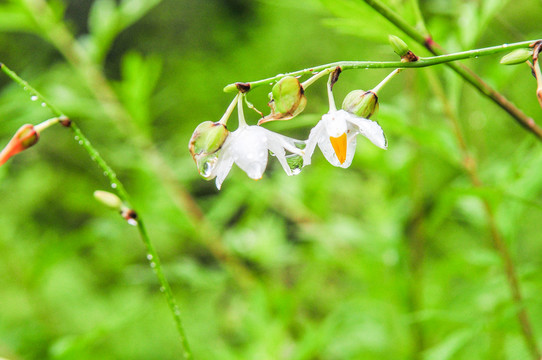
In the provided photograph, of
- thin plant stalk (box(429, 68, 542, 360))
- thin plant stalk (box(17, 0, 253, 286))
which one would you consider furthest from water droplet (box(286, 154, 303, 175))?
thin plant stalk (box(17, 0, 253, 286))

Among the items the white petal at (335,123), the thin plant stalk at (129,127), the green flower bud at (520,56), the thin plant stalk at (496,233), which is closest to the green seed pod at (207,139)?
the white petal at (335,123)

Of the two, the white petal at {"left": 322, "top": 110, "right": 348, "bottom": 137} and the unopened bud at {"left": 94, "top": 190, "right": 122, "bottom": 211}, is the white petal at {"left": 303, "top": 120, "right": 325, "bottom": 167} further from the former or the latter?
the unopened bud at {"left": 94, "top": 190, "right": 122, "bottom": 211}

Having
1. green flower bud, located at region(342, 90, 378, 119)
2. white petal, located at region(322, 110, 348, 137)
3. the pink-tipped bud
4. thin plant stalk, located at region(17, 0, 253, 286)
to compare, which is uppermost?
thin plant stalk, located at region(17, 0, 253, 286)

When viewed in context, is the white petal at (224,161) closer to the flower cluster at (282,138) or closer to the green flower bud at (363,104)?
the flower cluster at (282,138)

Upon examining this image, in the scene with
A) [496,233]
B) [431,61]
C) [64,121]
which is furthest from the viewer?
[496,233]

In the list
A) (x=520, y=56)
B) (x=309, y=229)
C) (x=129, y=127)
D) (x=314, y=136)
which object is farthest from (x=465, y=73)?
(x=129, y=127)

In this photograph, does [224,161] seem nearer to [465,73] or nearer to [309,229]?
[465,73]

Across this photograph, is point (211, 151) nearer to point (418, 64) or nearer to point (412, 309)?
point (418, 64)
